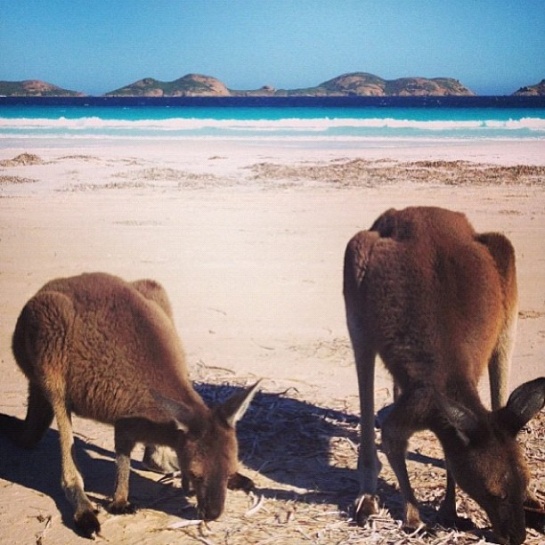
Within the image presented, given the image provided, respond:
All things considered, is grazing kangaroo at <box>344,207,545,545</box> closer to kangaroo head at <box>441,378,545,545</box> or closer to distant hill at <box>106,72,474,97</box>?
kangaroo head at <box>441,378,545,545</box>

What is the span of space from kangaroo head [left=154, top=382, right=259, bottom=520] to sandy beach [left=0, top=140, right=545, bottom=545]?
335 millimetres

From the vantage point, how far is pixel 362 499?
3020mm

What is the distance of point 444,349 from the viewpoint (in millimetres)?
2629

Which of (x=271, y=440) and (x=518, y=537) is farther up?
(x=518, y=537)

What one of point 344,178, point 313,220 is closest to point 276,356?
point 313,220

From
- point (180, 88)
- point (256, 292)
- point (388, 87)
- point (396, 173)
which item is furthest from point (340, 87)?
point (256, 292)

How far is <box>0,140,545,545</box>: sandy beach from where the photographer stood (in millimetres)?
3102

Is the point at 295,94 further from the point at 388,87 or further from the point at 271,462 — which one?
the point at 271,462

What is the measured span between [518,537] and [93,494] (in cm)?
185

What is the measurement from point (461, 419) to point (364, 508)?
0.87 meters

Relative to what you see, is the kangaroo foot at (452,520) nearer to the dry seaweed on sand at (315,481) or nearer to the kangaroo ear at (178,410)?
the dry seaweed on sand at (315,481)

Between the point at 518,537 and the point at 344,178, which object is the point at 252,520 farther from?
the point at 344,178

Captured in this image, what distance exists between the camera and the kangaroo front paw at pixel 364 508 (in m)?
2.97

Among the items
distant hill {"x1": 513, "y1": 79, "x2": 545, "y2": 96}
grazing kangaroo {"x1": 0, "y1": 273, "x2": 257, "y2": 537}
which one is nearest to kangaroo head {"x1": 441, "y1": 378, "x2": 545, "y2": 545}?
grazing kangaroo {"x1": 0, "y1": 273, "x2": 257, "y2": 537}
